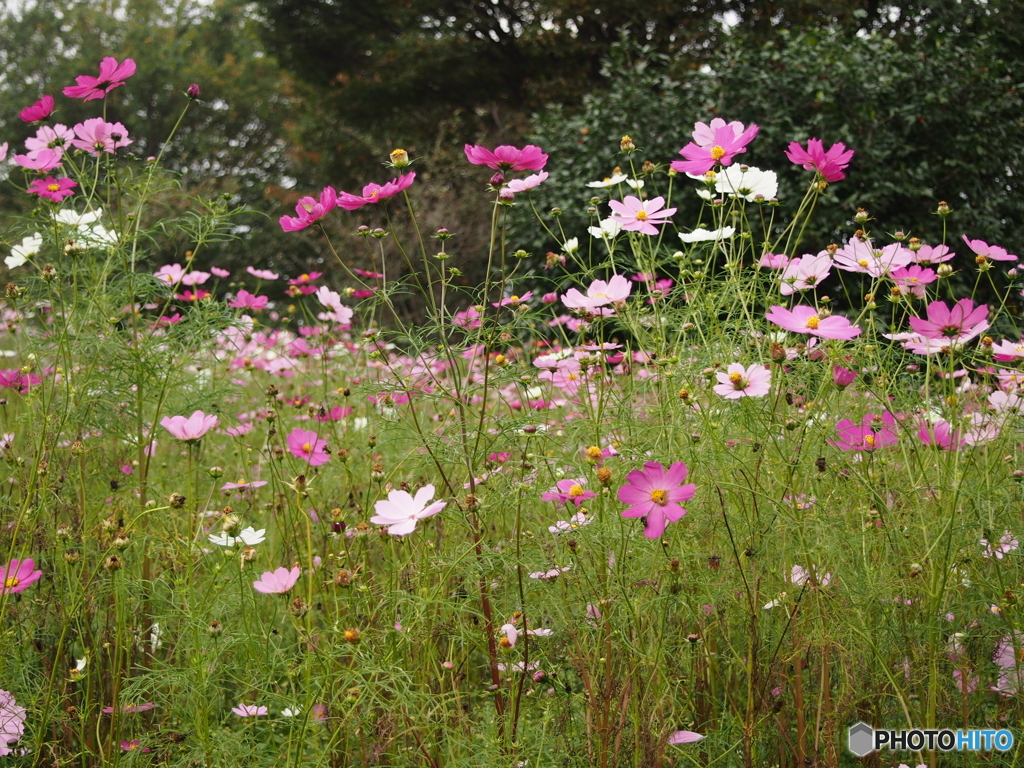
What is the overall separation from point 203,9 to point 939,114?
49.7 ft

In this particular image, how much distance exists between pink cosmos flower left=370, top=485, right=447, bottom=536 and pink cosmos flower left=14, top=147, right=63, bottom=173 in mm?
1055

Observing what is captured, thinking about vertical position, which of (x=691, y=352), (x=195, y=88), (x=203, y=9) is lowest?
(x=203, y=9)

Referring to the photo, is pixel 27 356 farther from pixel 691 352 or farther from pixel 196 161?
pixel 196 161

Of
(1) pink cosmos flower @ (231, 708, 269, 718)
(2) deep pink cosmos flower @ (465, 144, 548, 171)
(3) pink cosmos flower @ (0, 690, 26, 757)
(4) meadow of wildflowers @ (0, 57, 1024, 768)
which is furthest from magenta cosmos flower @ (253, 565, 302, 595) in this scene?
(2) deep pink cosmos flower @ (465, 144, 548, 171)

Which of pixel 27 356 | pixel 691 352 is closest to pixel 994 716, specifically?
pixel 691 352

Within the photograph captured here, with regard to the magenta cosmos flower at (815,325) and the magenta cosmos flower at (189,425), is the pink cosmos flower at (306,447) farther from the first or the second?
the magenta cosmos flower at (815,325)

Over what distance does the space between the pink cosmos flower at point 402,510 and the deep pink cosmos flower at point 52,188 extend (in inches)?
38.6

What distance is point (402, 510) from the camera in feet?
3.40

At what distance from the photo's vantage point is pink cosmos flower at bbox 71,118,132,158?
163cm

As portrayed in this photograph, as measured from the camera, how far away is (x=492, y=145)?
28.8ft

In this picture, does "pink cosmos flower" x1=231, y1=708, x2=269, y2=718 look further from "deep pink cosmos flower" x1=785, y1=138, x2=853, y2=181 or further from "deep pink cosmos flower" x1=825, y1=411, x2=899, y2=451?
"deep pink cosmos flower" x1=785, y1=138, x2=853, y2=181

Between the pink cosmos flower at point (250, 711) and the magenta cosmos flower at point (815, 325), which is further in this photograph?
the pink cosmos flower at point (250, 711)

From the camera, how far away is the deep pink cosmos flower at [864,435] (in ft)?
3.92

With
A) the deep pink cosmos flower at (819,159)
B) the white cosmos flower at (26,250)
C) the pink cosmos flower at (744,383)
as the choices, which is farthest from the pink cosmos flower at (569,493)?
the white cosmos flower at (26,250)
